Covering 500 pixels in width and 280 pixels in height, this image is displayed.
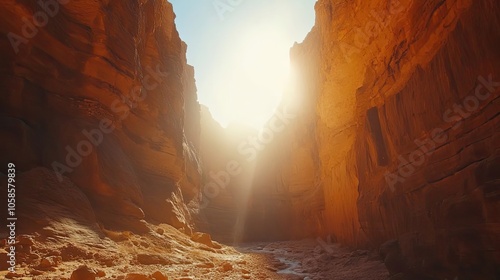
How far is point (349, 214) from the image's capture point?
74.5 ft

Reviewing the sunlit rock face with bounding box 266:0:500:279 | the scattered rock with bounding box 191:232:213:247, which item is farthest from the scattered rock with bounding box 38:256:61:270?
the scattered rock with bounding box 191:232:213:247

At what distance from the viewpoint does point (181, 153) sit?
27.7m

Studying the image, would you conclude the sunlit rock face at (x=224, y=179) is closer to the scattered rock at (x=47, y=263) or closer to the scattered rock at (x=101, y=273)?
the scattered rock at (x=101, y=273)

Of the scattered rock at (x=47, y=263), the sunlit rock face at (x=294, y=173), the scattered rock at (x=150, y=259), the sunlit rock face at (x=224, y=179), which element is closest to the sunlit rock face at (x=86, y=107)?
the scattered rock at (x=150, y=259)

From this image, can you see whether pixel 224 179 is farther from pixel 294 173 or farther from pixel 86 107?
pixel 86 107

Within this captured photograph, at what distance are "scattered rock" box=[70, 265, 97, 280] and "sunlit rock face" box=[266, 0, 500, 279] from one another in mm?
8780

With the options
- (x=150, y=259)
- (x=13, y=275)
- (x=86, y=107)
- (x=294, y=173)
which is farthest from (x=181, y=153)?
(x=13, y=275)

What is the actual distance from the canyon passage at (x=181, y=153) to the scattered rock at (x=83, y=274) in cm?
3

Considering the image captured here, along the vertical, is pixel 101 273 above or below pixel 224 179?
below

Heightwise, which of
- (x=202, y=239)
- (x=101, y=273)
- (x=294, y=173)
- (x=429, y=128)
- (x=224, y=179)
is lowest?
(x=101, y=273)

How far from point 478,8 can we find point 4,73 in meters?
17.0

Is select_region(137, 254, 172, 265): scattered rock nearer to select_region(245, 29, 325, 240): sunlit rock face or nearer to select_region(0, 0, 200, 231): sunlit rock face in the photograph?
select_region(0, 0, 200, 231): sunlit rock face

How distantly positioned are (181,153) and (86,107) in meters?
11.5

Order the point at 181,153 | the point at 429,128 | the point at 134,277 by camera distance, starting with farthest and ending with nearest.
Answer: the point at 181,153
the point at 429,128
the point at 134,277
